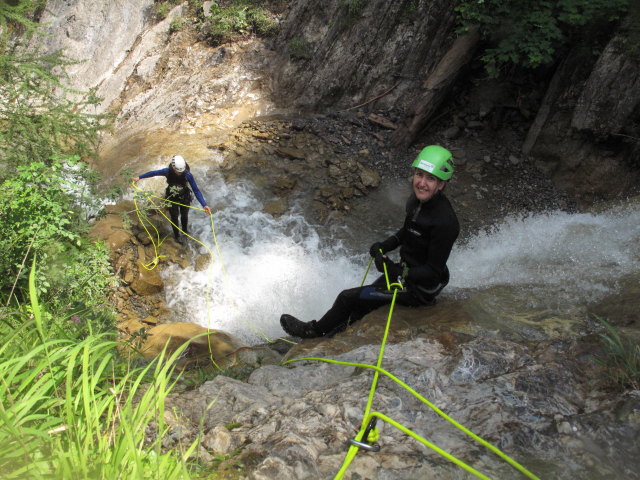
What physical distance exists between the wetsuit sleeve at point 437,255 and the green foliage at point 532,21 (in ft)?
17.0

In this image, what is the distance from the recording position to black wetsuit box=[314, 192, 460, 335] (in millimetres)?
3289

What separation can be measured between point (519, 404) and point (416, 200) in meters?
1.85

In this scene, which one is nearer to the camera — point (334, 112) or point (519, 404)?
point (519, 404)

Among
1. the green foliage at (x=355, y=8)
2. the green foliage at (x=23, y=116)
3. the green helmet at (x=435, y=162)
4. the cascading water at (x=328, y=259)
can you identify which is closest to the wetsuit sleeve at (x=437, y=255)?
the green helmet at (x=435, y=162)

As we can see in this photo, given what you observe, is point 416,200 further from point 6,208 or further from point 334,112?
point 334,112

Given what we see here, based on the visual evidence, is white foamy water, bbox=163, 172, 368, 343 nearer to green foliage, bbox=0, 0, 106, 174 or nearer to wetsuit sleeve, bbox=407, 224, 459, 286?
green foliage, bbox=0, 0, 106, 174

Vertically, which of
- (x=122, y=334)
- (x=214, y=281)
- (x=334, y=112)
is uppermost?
(x=334, y=112)

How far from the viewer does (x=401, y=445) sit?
6.58 feet

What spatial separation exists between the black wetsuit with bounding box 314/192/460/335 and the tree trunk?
16.0 ft

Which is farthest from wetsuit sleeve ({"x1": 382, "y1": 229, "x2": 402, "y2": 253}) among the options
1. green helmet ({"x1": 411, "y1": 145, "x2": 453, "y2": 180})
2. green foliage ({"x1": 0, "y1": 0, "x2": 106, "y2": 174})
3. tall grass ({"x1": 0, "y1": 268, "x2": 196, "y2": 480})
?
green foliage ({"x1": 0, "y1": 0, "x2": 106, "y2": 174})

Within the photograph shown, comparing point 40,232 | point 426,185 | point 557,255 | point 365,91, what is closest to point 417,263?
point 426,185

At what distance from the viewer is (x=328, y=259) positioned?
6574 mm

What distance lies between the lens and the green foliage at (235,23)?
32.3 ft

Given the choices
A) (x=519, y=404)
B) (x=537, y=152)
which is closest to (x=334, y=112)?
(x=537, y=152)
